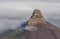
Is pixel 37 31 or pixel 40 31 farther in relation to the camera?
pixel 40 31

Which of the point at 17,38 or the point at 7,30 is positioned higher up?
the point at 7,30

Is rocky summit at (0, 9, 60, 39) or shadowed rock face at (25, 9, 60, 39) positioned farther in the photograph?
shadowed rock face at (25, 9, 60, 39)

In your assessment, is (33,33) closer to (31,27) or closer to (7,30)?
(31,27)

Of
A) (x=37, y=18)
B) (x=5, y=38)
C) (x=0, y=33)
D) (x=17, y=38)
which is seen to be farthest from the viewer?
(x=37, y=18)

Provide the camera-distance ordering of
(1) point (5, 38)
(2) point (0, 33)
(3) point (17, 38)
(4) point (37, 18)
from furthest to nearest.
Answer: (4) point (37, 18) → (3) point (17, 38) → (1) point (5, 38) → (2) point (0, 33)

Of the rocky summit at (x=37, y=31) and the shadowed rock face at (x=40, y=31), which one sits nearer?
the rocky summit at (x=37, y=31)

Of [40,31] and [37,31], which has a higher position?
[37,31]

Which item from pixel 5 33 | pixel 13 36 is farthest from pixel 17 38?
pixel 5 33

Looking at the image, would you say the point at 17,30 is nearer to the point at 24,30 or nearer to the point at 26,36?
the point at 24,30

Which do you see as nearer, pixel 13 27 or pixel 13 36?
pixel 13 27
